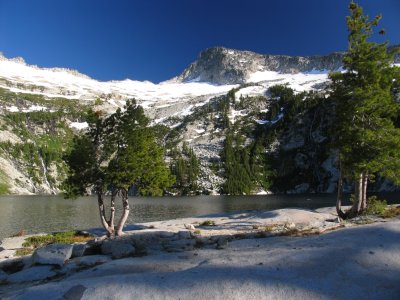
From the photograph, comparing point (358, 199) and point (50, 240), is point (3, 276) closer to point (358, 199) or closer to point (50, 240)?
point (50, 240)

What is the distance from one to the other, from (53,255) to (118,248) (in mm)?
3447

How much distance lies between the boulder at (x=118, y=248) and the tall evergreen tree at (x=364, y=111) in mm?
21761

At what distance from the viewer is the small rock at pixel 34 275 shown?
1565cm

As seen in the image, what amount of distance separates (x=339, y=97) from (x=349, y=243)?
23517 mm

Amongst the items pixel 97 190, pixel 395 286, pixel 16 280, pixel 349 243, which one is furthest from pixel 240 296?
pixel 97 190

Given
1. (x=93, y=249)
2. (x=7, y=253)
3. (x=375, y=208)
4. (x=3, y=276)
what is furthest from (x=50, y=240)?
(x=375, y=208)

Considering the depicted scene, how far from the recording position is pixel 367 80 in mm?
33000

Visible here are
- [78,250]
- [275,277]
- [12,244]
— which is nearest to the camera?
[275,277]

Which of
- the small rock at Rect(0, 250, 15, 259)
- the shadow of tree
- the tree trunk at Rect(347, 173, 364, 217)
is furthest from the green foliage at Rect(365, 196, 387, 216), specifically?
the small rock at Rect(0, 250, 15, 259)

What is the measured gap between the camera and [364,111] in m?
32.7

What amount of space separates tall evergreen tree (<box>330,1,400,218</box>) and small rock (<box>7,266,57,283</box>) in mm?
26318

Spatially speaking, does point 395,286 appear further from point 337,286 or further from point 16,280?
point 16,280

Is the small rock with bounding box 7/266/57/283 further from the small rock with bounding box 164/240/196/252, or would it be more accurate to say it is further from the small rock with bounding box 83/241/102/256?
the small rock with bounding box 164/240/196/252

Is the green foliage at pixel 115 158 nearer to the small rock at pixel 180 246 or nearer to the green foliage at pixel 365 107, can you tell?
the small rock at pixel 180 246
